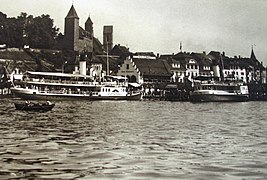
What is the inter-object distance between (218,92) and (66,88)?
27.3 metres

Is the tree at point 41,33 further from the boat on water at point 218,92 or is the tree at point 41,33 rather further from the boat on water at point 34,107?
the boat on water at point 34,107

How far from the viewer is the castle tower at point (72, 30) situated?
388 feet

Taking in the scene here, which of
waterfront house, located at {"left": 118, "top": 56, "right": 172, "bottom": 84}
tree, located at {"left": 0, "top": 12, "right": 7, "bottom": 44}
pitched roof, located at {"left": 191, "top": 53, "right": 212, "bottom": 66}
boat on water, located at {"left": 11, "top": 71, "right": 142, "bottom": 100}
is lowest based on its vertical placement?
boat on water, located at {"left": 11, "top": 71, "right": 142, "bottom": 100}

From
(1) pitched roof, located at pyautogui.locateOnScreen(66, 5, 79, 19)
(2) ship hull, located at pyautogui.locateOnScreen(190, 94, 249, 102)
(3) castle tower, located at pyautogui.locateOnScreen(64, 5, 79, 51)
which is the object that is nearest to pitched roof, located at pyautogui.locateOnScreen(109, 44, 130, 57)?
(3) castle tower, located at pyautogui.locateOnScreen(64, 5, 79, 51)

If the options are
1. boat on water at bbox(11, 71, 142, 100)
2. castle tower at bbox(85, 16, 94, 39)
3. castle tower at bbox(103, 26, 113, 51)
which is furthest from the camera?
castle tower at bbox(103, 26, 113, 51)

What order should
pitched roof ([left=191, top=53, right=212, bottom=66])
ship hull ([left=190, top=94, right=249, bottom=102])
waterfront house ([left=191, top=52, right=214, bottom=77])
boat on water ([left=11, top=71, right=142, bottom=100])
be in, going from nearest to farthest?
boat on water ([left=11, top=71, right=142, bottom=100]) → ship hull ([left=190, top=94, right=249, bottom=102]) → waterfront house ([left=191, top=52, right=214, bottom=77]) → pitched roof ([left=191, top=53, right=212, bottom=66])

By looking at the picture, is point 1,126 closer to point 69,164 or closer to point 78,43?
point 69,164

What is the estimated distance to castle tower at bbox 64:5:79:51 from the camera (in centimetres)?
11831

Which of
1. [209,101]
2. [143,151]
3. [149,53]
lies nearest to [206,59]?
[149,53]

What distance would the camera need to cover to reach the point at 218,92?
88.5m

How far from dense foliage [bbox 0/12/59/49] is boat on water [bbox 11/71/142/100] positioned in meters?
29.1

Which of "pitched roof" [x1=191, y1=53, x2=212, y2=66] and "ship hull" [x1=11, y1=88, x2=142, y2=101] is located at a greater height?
"pitched roof" [x1=191, y1=53, x2=212, y2=66]

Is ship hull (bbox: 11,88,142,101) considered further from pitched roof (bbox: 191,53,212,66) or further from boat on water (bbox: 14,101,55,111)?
pitched roof (bbox: 191,53,212,66)

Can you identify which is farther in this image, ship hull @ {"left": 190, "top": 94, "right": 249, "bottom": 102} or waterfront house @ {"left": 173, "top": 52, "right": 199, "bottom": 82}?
waterfront house @ {"left": 173, "top": 52, "right": 199, "bottom": 82}
